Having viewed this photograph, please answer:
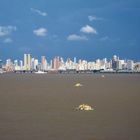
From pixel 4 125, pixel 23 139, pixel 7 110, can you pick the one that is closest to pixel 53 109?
pixel 7 110

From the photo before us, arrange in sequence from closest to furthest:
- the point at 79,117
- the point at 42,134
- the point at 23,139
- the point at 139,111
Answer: the point at 23,139
the point at 42,134
the point at 79,117
the point at 139,111

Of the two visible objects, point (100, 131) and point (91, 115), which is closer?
point (100, 131)

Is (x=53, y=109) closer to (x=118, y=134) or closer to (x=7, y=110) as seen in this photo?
(x=7, y=110)

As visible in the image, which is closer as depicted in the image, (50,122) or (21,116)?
(50,122)

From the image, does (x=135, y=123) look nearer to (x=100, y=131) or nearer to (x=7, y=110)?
(x=100, y=131)

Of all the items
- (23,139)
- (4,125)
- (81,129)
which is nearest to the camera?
(23,139)

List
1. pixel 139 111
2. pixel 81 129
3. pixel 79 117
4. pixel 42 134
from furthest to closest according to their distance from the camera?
pixel 139 111, pixel 79 117, pixel 81 129, pixel 42 134

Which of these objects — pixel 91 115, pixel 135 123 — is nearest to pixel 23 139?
pixel 135 123

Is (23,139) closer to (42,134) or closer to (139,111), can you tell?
(42,134)
